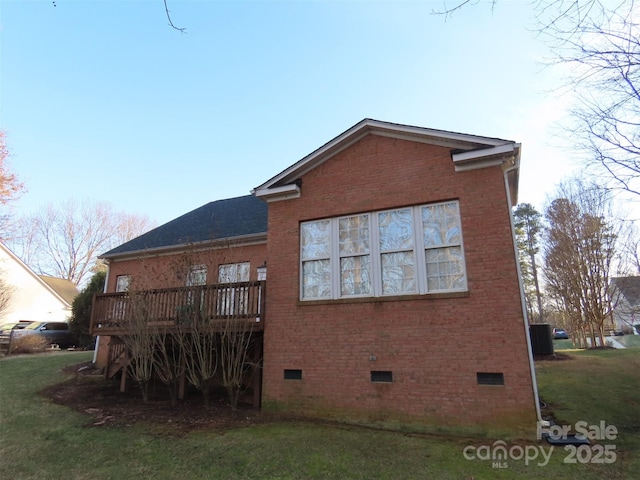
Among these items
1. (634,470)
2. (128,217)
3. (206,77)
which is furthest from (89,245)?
(634,470)

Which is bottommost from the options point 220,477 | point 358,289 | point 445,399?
point 220,477

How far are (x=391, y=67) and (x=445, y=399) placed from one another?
250 inches

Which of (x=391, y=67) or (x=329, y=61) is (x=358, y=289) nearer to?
(x=391, y=67)

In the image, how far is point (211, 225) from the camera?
53.1ft

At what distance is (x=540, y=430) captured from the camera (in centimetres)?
672

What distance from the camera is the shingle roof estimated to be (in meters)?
14.3

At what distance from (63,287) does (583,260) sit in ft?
138

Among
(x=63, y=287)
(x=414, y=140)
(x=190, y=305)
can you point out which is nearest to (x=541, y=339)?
(x=414, y=140)

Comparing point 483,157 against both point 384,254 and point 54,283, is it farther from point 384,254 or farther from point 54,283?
point 54,283

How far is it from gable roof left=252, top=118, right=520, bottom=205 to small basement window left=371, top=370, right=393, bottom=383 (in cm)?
469

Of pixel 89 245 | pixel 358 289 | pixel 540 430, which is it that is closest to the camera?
pixel 540 430

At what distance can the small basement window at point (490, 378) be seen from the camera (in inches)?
279

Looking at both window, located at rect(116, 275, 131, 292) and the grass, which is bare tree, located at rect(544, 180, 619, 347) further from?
window, located at rect(116, 275, 131, 292)

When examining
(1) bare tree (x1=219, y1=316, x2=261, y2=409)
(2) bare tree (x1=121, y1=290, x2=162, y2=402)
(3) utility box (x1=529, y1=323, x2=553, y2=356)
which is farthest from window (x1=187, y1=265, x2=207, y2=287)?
(3) utility box (x1=529, y1=323, x2=553, y2=356)
